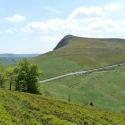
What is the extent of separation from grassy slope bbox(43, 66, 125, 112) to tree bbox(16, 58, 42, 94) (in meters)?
11.4

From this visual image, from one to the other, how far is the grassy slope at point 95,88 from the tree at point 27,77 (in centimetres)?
1145

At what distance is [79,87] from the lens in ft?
250

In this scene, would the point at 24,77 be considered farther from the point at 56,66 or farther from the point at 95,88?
the point at 56,66

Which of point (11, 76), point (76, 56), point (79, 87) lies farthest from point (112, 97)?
point (76, 56)

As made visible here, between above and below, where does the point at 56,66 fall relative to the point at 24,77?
above

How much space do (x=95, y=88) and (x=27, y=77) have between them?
4282 cm

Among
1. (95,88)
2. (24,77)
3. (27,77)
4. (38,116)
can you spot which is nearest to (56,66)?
(95,88)

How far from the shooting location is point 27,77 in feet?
162

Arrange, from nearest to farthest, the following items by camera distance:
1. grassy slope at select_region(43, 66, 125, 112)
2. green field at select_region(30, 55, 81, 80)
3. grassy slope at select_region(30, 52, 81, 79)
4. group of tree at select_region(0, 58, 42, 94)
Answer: group of tree at select_region(0, 58, 42, 94)
grassy slope at select_region(43, 66, 125, 112)
grassy slope at select_region(30, 52, 81, 79)
green field at select_region(30, 55, 81, 80)

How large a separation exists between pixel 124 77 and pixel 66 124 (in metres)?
85.1

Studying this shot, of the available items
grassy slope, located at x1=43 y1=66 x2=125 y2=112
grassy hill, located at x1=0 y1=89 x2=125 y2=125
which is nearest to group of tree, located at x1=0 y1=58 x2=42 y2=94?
grassy slope, located at x1=43 y1=66 x2=125 y2=112

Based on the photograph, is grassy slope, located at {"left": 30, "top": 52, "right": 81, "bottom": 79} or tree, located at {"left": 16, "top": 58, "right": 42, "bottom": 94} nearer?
tree, located at {"left": 16, "top": 58, "right": 42, "bottom": 94}

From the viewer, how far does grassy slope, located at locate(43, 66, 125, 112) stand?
5984 cm

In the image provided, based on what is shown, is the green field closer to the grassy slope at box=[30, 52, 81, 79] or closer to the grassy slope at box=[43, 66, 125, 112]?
the grassy slope at box=[30, 52, 81, 79]
